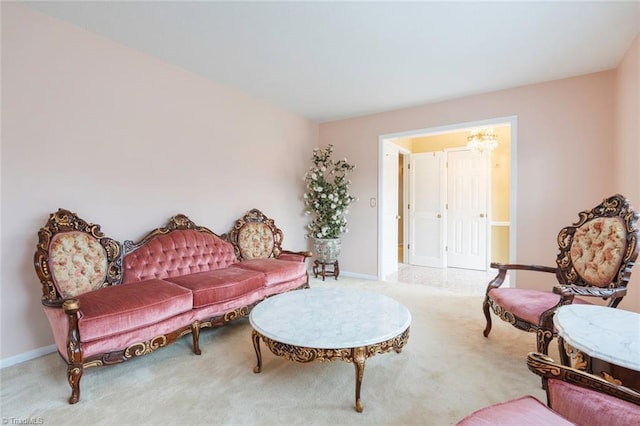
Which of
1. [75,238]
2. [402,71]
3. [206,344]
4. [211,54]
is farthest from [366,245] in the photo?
[75,238]

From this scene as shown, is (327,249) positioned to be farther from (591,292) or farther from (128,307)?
(591,292)

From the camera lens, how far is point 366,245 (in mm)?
4996

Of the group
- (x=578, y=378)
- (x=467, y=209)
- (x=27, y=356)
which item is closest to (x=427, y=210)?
(x=467, y=209)

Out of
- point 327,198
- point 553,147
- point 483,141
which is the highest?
point 483,141

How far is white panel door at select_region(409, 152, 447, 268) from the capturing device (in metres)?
5.97

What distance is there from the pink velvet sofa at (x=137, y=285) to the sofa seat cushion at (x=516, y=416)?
209 cm

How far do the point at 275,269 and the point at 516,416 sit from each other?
8.24ft

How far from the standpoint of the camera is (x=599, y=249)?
223 centimetres

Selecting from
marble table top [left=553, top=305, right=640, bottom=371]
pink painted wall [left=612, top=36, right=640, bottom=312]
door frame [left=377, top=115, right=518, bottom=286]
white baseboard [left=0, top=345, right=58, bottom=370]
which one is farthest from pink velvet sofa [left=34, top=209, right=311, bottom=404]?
pink painted wall [left=612, top=36, right=640, bottom=312]

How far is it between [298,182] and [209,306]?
2854 mm

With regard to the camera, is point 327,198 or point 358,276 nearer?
point 327,198

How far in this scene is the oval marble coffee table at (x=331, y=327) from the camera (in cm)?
170

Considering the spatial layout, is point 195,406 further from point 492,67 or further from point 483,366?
point 492,67

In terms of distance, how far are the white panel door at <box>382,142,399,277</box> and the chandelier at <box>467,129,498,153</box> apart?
1.35 m
